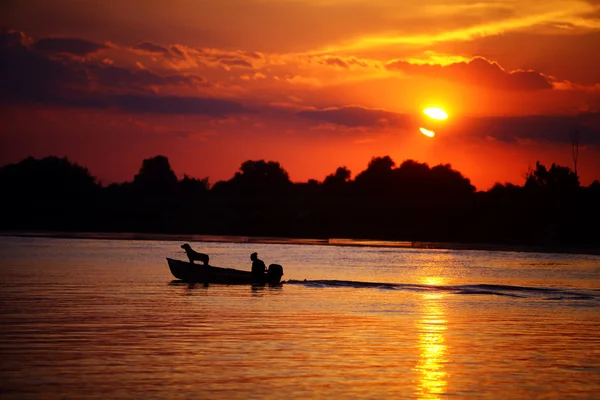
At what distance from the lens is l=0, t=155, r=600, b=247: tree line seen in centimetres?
14362

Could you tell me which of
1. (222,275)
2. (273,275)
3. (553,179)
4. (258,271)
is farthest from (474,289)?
(553,179)

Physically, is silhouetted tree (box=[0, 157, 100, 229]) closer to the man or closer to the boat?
the boat

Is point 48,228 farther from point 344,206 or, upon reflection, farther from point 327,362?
point 327,362

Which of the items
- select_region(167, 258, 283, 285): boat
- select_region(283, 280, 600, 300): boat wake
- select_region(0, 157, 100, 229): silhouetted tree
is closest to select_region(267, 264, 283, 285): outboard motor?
select_region(167, 258, 283, 285): boat

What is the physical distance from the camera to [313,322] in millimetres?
33125

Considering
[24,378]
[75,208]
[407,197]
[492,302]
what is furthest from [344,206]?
[24,378]

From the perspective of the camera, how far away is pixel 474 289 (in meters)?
53.3

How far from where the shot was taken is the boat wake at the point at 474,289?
1991 inches

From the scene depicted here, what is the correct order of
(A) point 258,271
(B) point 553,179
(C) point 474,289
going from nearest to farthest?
1. (A) point 258,271
2. (C) point 474,289
3. (B) point 553,179

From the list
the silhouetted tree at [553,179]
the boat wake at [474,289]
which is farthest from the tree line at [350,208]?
the boat wake at [474,289]

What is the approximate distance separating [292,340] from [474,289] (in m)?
27.4

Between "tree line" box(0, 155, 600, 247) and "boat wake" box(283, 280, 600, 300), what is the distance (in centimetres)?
8517

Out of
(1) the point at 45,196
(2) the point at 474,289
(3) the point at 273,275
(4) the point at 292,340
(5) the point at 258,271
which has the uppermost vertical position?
(1) the point at 45,196

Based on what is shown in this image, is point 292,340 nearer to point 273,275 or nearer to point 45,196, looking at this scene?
point 273,275
